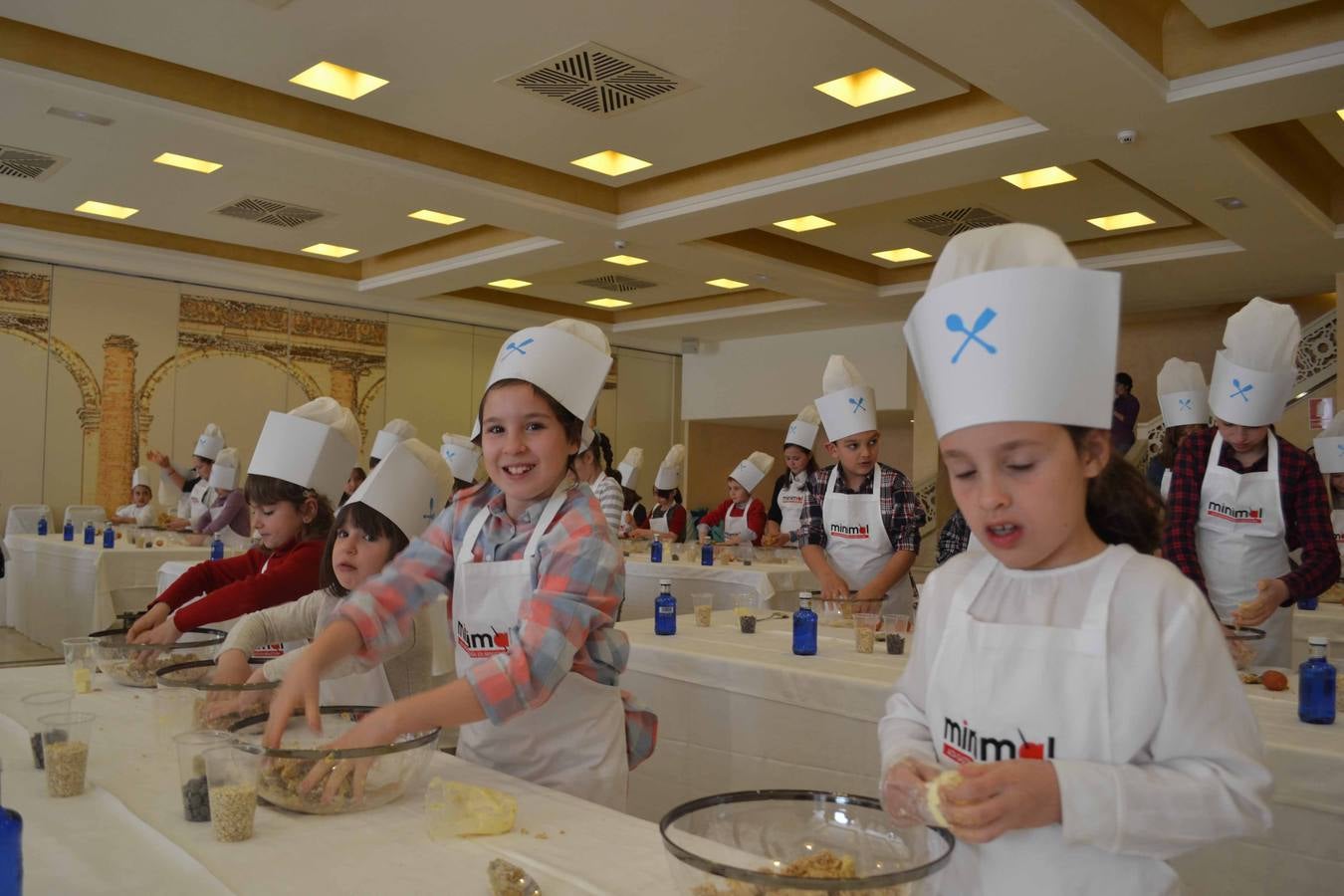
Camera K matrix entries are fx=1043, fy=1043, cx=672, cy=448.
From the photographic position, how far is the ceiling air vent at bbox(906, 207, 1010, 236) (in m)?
8.02

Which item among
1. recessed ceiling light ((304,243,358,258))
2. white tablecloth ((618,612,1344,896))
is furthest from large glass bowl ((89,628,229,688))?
recessed ceiling light ((304,243,358,258))

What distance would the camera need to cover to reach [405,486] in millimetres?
2445

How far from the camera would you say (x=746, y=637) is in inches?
128

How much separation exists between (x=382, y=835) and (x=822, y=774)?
1.49 m

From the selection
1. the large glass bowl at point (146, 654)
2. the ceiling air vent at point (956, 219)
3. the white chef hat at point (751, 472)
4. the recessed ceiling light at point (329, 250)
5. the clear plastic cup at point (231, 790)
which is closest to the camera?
the clear plastic cup at point (231, 790)

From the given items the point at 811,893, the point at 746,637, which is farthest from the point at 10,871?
the point at 746,637

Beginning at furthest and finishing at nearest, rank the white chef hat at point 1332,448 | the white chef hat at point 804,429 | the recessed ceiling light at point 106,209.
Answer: the recessed ceiling light at point 106,209, the white chef hat at point 804,429, the white chef hat at point 1332,448

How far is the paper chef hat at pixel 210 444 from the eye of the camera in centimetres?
938

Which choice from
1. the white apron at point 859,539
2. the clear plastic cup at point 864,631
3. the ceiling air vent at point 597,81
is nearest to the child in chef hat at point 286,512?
the clear plastic cup at point 864,631

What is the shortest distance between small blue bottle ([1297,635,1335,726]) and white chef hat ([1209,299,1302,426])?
168 centimetres

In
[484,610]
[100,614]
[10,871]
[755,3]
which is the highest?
[755,3]

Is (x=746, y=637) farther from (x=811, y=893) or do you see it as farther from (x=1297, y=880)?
(x=811, y=893)

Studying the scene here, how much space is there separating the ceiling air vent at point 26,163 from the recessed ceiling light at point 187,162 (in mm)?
697

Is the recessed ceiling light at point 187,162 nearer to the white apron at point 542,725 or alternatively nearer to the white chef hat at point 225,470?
the white chef hat at point 225,470
